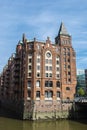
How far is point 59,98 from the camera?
290ft

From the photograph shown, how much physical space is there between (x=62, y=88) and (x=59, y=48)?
18.1 meters

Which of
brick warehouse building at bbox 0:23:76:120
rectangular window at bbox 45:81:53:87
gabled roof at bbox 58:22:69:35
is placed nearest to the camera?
brick warehouse building at bbox 0:23:76:120

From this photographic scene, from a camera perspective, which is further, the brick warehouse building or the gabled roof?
the gabled roof

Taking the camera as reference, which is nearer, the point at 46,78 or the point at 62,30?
the point at 46,78

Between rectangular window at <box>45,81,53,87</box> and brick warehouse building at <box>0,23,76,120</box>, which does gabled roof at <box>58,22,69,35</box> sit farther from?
rectangular window at <box>45,81,53,87</box>

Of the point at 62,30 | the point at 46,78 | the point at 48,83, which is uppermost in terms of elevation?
the point at 62,30

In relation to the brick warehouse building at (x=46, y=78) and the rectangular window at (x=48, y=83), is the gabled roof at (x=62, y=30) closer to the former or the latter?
the brick warehouse building at (x=46, y=78)

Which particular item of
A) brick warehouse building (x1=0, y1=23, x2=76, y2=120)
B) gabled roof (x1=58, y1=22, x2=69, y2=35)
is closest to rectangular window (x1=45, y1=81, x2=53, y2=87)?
brick warehouse building (x1=0, y1=23, x2=76, y2=120)

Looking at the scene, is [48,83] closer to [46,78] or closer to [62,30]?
[46,78]

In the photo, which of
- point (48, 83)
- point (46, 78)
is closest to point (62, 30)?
point (46, 78)

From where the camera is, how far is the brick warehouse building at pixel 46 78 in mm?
83438

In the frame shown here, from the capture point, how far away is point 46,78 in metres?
87.9

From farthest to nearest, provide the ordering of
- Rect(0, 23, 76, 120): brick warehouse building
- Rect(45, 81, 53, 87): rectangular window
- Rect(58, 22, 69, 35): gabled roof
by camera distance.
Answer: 1. Rect(58, 22, 69, 35): gabled roof
2. Rect(45, 81, 53, 87): rectangular window
3. Rect(0, 23, 76, 120): brick warehouse building

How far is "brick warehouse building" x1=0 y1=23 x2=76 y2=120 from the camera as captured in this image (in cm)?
8344
